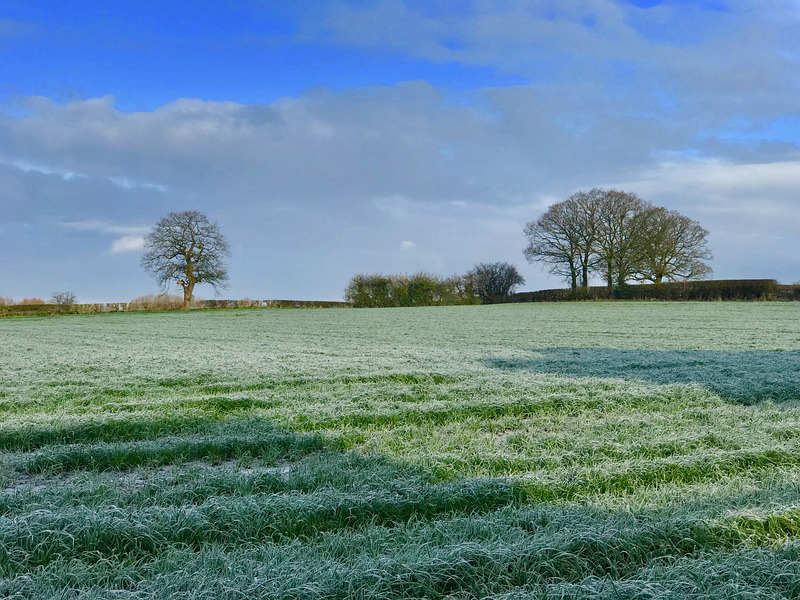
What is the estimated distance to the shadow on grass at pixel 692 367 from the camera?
5930 mm

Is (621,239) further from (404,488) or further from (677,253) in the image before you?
(404,488)

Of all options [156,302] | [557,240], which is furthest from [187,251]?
[557,240]

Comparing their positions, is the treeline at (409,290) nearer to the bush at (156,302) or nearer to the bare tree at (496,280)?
the bare tree at (496,280)

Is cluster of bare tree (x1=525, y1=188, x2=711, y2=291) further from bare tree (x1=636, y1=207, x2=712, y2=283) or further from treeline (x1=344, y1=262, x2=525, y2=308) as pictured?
treeline (x1=344, y1=262, x2=525, y2=308)

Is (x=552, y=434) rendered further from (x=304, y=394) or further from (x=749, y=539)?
(x=304, y=394)

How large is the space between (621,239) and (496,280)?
1079 centimetres

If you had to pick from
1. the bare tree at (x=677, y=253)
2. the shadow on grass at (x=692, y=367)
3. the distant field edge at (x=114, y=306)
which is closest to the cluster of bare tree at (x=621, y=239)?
the bare tree at (x=677, y=253)

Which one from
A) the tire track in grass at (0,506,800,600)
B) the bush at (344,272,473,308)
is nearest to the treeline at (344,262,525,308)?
the bush at (344,272,473,308)

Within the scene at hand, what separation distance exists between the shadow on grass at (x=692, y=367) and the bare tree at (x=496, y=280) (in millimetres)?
34282

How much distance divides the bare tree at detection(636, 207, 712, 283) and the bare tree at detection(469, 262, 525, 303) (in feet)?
33.4

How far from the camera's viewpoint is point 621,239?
37.8 m

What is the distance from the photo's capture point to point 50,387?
659 cm

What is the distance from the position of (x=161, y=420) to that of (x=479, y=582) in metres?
3.61

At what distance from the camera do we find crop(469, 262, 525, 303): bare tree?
146 ft
